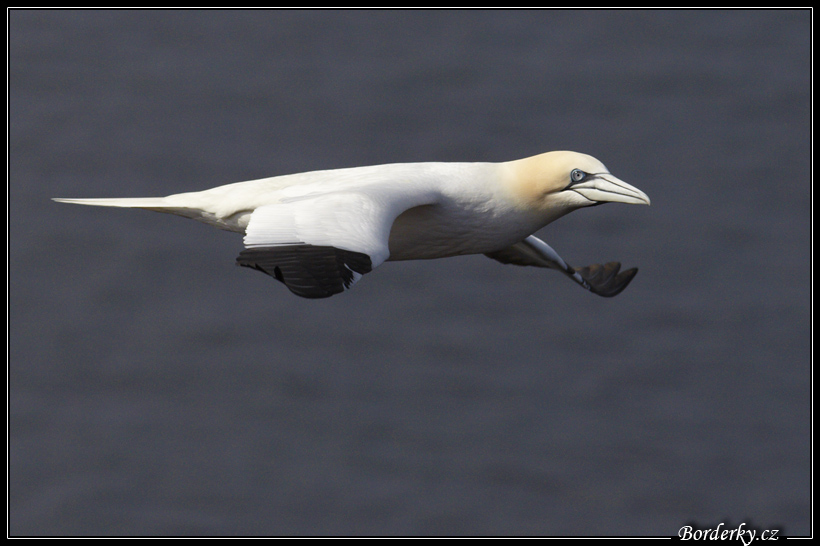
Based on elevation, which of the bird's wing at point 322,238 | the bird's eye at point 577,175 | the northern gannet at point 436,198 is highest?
the bird's eye at point 577,175

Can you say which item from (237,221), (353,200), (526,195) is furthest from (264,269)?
(526,195)

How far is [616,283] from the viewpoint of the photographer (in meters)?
19.5

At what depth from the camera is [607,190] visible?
15352 millimetres

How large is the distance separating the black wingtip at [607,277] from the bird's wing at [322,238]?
5.87 m

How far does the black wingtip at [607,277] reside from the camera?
19.4 m

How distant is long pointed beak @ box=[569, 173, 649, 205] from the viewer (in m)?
15.3

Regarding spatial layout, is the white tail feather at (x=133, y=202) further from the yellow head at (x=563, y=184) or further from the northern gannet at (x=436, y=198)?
the yellow head at (x=563, y=184)

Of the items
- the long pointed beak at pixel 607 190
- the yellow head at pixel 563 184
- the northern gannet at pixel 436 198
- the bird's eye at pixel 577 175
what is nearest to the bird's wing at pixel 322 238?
the northern gannet at pixel 436 198

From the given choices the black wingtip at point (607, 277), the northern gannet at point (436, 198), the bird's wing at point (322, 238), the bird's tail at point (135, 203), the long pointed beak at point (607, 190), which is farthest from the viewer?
the black wingtip at point (607, 277)

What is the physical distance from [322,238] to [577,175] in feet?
12.8

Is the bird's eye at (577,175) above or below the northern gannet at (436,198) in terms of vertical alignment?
above

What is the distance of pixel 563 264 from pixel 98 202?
6.80 m

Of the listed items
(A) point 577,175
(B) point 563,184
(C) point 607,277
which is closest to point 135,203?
(B) point 563,184

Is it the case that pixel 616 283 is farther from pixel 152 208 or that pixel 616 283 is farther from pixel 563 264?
pixel 152 208
